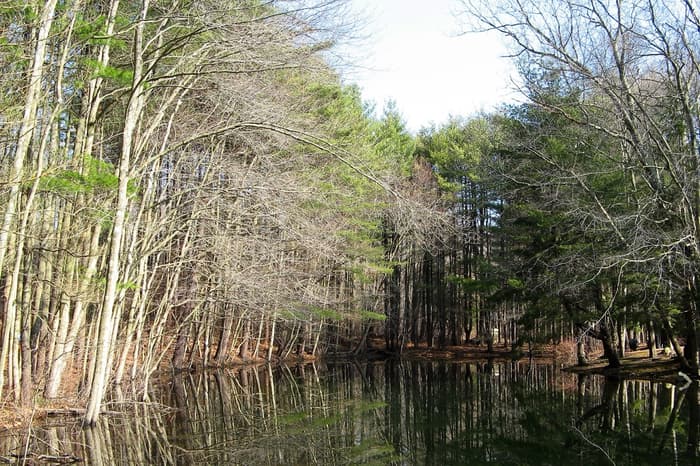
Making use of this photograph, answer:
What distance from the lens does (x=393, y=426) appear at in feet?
35.5

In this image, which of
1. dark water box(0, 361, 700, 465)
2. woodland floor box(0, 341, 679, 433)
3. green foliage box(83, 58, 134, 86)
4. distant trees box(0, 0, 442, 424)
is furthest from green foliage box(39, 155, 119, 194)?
dark water box(0, 361, 700, 465)

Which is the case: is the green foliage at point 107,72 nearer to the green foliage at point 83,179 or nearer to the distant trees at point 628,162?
the green foliage at point 83,179

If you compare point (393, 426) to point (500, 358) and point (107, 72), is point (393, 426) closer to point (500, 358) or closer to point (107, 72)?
point (107, 72)

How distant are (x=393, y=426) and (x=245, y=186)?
5.20 metres

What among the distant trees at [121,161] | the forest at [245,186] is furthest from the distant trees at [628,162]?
the distant trees at [121,161]

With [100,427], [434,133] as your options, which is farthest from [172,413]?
[434,133]

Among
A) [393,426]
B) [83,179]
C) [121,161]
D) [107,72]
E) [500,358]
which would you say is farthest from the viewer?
[500,358]

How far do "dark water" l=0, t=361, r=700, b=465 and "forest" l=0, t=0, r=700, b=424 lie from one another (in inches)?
48.8

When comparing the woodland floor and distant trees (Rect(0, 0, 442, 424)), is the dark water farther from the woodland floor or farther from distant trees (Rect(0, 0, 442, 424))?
distant trees (Rect(0, 0, 442, 424))

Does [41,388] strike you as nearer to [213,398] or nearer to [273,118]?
[213,398]

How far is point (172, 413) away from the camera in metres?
12.1

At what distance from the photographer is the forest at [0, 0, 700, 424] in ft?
30.6

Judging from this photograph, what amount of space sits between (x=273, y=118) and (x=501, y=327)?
2794cm

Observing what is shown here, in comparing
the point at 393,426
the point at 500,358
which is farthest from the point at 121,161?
the point at 500,358
